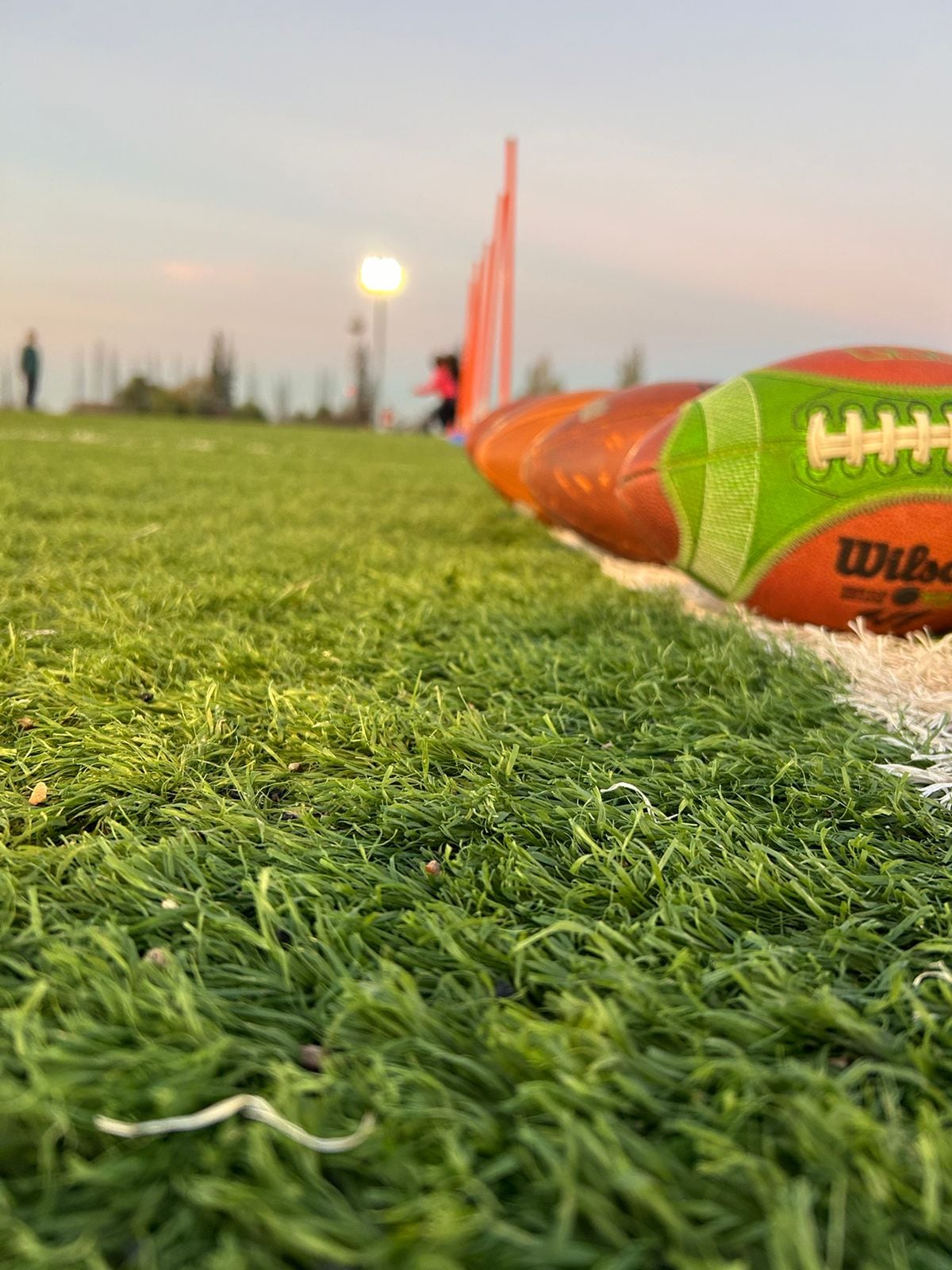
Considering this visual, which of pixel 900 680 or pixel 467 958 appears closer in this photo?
pixel 467 958

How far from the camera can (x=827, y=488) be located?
2.14 m

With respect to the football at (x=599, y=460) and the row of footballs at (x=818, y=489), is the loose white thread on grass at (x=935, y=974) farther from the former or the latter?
the football at (x=599, y=460)

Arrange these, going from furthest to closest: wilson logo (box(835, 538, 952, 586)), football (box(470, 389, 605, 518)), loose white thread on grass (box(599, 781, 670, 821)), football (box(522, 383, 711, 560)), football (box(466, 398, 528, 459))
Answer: football (box(466, 398, 528, 459))
football (box(470, 389, 605, 518))
football (box(522, 383, 711, 560))
wilson logo (box(835, 538, 952, 586))
loose white thread on grass (box(599, 781, 670, 821))

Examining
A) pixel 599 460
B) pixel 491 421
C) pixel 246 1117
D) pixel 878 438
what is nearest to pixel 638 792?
pixel 246 1117

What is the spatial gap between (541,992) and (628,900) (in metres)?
0.19

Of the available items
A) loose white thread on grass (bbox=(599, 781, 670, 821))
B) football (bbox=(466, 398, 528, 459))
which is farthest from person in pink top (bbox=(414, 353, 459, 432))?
loose white thread on grass (bbox=(599, 781, 670, 821))

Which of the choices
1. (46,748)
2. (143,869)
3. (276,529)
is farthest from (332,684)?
(276,529)

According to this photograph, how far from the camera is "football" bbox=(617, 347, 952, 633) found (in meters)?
2.10

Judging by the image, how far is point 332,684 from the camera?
1796 mm

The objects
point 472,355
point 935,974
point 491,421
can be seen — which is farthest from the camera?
point 472,355

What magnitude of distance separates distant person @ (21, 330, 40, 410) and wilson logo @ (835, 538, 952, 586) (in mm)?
20762

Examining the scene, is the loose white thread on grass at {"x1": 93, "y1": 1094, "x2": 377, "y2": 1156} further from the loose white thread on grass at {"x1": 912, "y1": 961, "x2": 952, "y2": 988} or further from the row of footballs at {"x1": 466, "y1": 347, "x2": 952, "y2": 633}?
the row of footballs at {"x1": 466, "y1": 347, "x2": 952, "y2": 633}

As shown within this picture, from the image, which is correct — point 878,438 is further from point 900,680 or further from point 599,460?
point 599,460

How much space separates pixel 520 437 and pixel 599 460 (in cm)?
144
